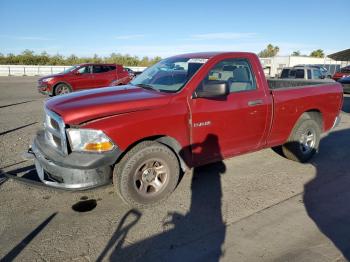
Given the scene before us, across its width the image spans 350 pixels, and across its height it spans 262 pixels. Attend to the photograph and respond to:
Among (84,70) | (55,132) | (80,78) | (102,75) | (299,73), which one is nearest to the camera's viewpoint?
(55,132)

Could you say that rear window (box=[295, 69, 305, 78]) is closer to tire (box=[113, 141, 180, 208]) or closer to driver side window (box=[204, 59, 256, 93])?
driver side window (box=[204, 59, 256, 93])

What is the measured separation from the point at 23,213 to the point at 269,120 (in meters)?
3.68

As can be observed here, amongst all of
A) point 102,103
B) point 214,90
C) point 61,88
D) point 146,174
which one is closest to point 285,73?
point 61,88

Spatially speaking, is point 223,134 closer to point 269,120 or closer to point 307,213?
point 269,120

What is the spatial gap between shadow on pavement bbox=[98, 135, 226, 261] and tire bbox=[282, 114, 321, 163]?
1936mm

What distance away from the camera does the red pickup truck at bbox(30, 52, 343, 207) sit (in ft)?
11.2

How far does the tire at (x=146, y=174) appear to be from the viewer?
3.62 metres

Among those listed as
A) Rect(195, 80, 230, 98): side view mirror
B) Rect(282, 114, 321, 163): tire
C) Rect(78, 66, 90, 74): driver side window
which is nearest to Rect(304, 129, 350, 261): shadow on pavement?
Rect(282, 114, 321, 163): tire

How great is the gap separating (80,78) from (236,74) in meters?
11.9

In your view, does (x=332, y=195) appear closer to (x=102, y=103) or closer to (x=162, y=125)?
(x=162, y=125)

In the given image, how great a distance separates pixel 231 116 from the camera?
4324mm

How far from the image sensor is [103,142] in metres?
3.38

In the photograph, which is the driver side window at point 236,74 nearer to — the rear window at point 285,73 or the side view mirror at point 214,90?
the side view mirror at point 214,90

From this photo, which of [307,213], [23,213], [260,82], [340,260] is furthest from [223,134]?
[23,213]
